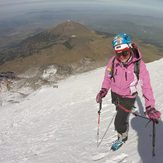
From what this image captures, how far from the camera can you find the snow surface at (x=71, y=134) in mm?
8765

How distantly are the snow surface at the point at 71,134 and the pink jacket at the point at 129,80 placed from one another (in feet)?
5.44

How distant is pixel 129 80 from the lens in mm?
7793

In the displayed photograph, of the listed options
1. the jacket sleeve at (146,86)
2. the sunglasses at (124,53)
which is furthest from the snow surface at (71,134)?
the sunglasses at (124,53)

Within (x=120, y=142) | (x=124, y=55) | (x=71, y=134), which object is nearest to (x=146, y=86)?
(x=124, y=55)

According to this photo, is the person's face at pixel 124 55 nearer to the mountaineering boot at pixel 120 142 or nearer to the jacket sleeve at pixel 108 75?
the jacket sleeve at pixel 108 75

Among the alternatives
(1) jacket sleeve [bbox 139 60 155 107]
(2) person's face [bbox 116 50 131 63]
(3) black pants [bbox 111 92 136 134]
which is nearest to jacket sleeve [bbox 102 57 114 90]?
(3) black pants [bbox 111 92 136 134]

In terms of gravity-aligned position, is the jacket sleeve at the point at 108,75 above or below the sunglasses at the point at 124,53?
below

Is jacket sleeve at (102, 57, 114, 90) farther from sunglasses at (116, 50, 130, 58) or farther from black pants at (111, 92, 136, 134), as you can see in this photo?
sunglasses at (116, 50, 130, 58)

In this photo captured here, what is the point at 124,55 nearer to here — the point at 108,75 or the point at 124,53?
the point at 124,53

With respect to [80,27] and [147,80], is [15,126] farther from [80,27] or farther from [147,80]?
[80,27]

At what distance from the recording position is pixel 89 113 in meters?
16.2

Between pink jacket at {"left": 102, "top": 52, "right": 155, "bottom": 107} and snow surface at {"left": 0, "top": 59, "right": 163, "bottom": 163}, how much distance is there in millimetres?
1657

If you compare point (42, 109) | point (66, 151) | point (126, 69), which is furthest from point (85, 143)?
point (42, 109)

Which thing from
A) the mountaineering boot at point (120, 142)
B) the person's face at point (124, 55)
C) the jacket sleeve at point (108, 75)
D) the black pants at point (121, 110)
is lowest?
the mountaineering boot at point (120, 142)
